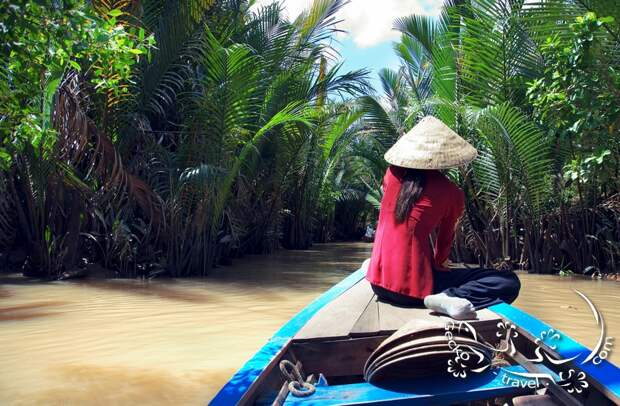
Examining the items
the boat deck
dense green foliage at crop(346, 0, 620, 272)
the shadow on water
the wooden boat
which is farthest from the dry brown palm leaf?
the wooden boat

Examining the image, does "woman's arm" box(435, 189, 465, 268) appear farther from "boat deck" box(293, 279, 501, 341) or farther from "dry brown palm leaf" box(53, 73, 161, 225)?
"dry brown palm leaf" box(53, 73, 161, 225)

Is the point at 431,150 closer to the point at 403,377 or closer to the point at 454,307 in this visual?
the point at 454,307

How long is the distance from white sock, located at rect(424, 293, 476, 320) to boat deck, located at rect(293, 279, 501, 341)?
0.03m

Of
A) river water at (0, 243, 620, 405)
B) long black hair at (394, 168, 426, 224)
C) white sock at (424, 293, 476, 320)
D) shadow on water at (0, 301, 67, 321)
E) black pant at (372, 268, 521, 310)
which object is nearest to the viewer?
white sock at (424, 293, 476, 320)

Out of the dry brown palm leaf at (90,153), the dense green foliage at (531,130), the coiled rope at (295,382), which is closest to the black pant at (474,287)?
the coiled rope at (295,382)

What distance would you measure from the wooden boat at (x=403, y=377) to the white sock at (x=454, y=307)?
48 millimetres

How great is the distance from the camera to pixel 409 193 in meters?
3.21

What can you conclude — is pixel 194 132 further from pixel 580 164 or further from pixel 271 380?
pixel 271 380

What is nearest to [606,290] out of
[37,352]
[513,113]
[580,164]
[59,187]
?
[580,164]

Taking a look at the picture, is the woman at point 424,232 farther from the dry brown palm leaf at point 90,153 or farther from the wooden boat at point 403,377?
the dry brown palm leaf at point 90,153

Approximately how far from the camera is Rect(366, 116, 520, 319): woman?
312 cm

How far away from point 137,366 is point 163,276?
4.33m

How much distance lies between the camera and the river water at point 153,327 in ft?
12.1

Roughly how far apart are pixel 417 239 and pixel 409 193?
23 cm
